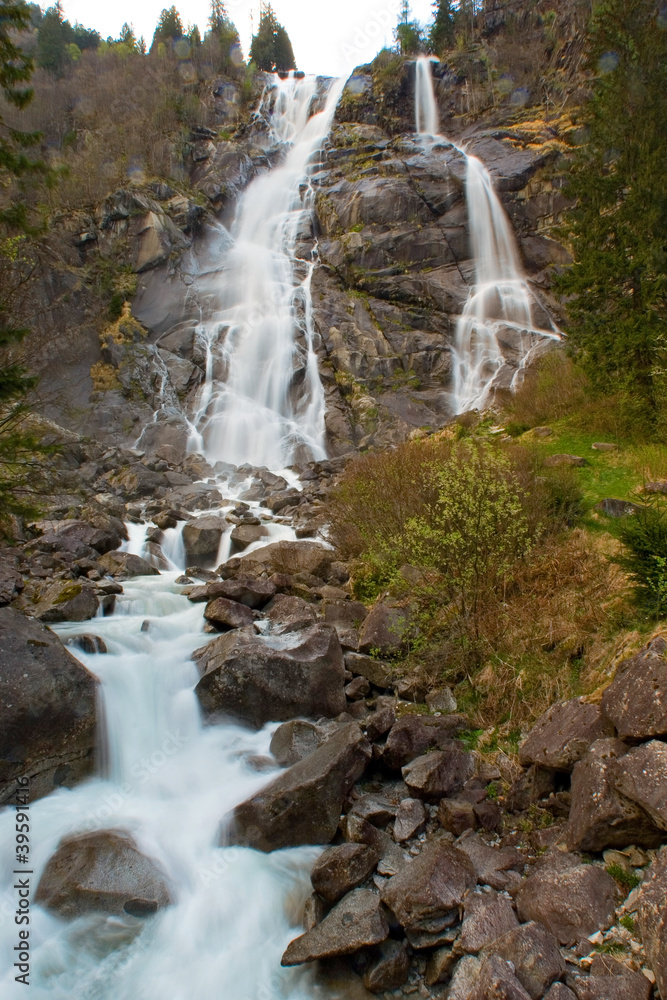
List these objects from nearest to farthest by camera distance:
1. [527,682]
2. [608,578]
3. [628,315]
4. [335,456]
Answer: [527,682]
[608,578]
[628,315]
[335,456]

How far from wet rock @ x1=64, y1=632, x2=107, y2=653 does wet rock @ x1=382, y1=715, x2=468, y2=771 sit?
173 inches

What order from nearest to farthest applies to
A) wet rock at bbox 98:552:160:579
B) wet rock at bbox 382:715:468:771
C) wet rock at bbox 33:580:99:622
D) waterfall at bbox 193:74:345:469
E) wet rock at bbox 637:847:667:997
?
wet rock at bbox 637:847:667:997, wet rock at bbox 382:715:468:771, wet rock at bbox 33:580:99:622, wet rock at bbox 98:552:160:579, waterfall at bbox 193:74:345:469

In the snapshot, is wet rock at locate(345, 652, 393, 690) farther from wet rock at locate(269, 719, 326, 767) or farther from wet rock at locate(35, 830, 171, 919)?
wet rock at locate(35, 830, 171, 919)

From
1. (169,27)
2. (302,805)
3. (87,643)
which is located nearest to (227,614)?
(87,643)

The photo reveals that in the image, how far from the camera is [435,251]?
29891mm

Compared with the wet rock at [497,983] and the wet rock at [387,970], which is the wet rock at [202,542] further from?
the wet rock at [497,983]

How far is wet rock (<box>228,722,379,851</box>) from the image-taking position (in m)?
5.70

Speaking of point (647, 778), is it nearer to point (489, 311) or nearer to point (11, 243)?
point (11, 243)

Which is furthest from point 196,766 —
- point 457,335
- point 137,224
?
point 137,224

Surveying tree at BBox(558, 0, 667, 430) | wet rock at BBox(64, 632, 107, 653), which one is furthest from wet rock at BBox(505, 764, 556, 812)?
tree at BBox(558, 0, 667, 430)

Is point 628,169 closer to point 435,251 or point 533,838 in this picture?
point 533,838

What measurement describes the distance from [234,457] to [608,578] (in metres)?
18.3

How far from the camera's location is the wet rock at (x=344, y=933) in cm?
440

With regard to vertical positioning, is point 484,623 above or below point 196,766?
above
